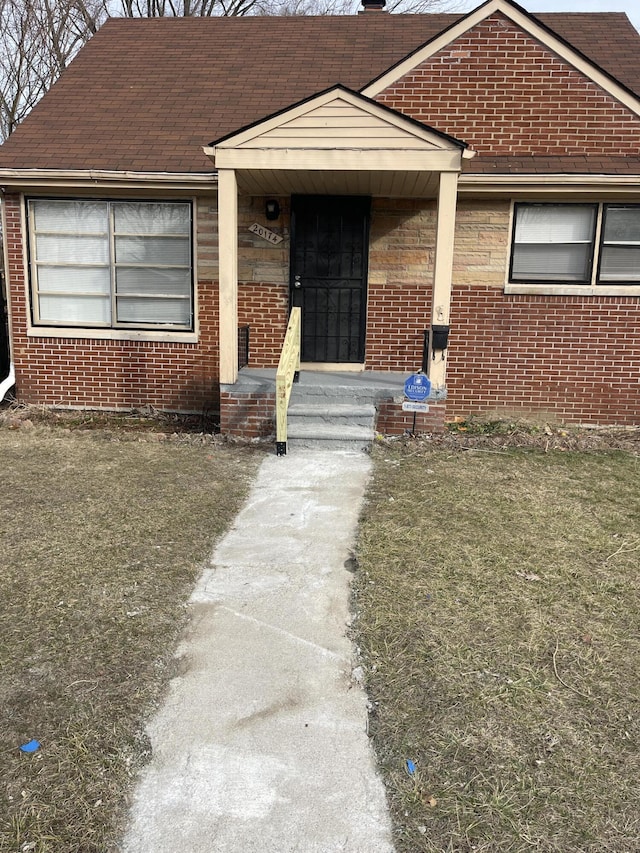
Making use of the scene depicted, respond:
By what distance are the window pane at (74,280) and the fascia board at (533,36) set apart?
13.6ft

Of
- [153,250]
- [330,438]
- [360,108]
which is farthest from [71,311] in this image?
[360,108]

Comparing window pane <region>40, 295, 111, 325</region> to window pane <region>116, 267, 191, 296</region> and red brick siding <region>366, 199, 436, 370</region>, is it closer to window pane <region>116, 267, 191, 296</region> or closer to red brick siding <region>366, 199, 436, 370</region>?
window pane <region>116, 267, 191, 296</region>

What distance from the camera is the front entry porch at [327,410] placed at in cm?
765

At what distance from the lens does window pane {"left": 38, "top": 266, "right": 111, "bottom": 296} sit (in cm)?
916

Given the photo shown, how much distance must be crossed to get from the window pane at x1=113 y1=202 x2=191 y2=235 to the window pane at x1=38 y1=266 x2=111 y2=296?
2.19ft

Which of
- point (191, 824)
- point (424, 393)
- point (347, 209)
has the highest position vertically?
point (347, 209)

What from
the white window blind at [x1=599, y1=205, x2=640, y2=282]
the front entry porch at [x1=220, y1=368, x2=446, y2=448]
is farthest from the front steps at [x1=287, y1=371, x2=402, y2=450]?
the white window blind at [x1=599, y1=205, x2=640, y2=282]

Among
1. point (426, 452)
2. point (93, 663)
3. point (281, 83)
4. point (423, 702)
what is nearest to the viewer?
point (423, 702)

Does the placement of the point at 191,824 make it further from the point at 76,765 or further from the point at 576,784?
the point at 576,784

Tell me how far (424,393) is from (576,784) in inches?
208

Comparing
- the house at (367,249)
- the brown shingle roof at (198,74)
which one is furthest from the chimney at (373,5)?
the house at (367,249)

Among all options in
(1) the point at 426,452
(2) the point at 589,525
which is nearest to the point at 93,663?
(2) the point at 589,525

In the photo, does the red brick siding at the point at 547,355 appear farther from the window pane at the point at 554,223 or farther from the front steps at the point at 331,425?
the front steps at the point at 331,425

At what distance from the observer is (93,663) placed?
3238mm
